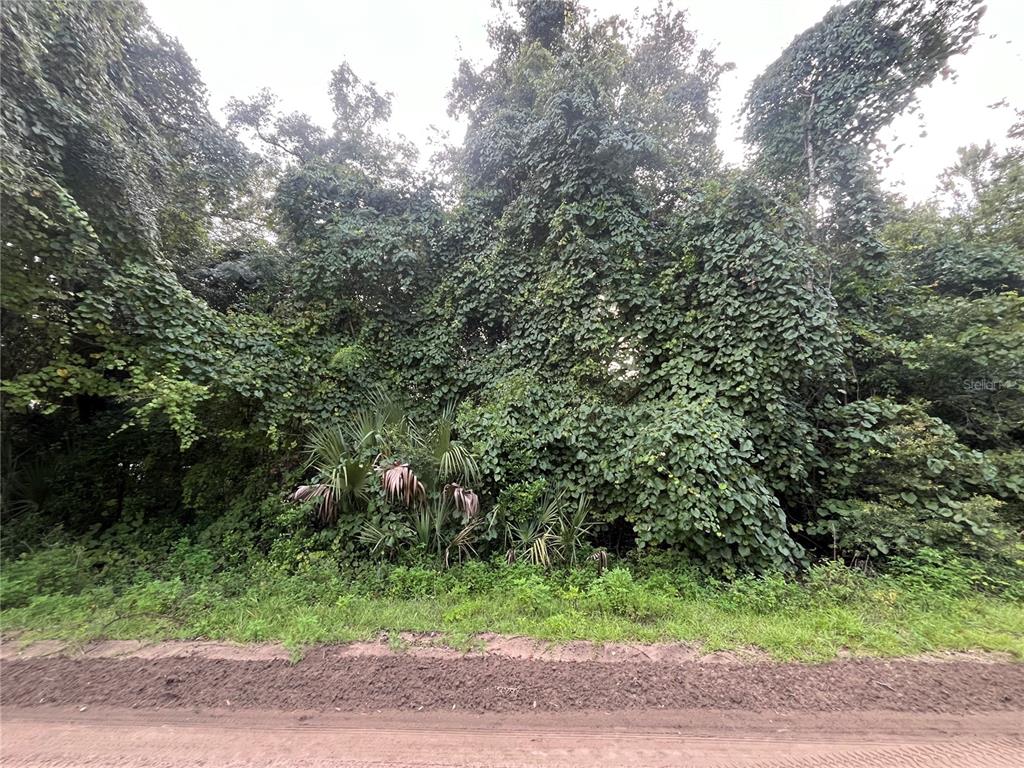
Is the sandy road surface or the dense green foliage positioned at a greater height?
the dense green foliage

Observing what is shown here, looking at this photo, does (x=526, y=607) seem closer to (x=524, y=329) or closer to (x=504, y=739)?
(x=504, y=739)

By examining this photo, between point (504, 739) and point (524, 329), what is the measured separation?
18.2 ft

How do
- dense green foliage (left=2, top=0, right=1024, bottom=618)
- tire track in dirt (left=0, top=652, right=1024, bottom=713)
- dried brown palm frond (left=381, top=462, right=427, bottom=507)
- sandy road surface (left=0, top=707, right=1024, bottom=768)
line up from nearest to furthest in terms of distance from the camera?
sandy road surface (left=0, top=707, right=1024, bottom=768) → tire track in dirt (left=0, top=652, right=1024, bottom=713) → dense green foliage (left=2, top=0, right=1024, bottom=618) → dried brown palm frond (left=381, top=462, right=427, bottom=507)

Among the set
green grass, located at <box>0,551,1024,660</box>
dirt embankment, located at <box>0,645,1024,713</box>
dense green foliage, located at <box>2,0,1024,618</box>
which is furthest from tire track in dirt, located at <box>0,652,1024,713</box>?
dense green foliage, located at <box>2,0,1024,618</box>

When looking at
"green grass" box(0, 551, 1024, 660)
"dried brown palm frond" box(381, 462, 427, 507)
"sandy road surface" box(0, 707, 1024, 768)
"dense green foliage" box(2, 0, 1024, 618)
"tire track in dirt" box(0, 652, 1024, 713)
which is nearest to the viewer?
"sandy road surface" box(0, 707, 1024, 768)

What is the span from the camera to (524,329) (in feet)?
22.9

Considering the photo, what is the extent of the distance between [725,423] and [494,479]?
308cm

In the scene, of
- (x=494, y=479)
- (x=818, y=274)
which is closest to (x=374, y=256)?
(x=494, y=479)

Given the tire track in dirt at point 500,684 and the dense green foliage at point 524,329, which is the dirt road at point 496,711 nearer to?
the tire track in dirt at point 500,684

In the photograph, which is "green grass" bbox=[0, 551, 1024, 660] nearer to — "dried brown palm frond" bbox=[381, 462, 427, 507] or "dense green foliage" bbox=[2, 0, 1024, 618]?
"dense green foliage" bbox=[2, 0, 1024, 618]

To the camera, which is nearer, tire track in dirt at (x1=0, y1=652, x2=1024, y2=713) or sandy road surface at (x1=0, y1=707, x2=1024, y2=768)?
sandy road surface at (x1=0, y1=707, x2=1024, y2=768)

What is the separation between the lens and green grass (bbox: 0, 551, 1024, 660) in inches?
135

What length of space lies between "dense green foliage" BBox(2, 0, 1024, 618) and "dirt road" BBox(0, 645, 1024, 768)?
1614 mm

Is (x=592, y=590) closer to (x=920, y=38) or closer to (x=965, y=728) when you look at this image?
(x=965, y=728)
